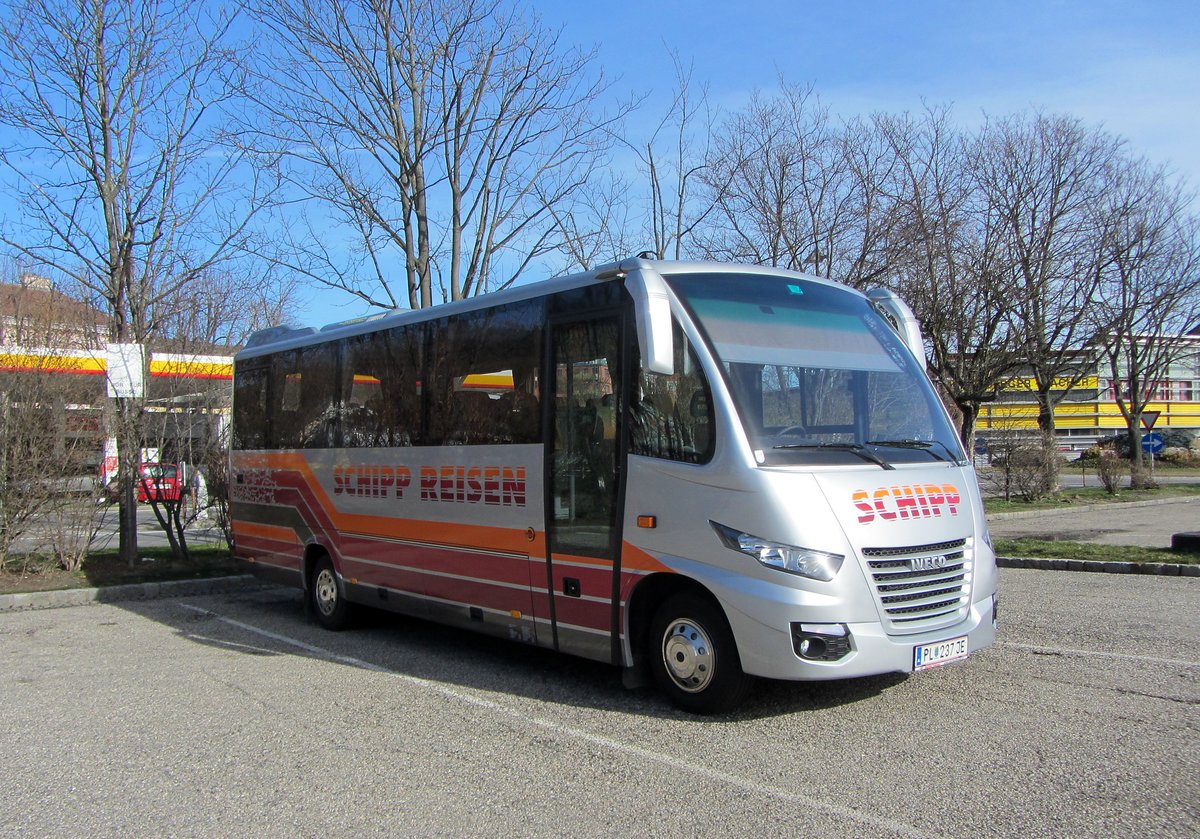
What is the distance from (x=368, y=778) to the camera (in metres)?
5.28

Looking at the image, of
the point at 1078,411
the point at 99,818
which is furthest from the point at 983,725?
the point at 1078,411

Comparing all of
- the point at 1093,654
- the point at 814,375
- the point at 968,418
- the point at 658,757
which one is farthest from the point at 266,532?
the point at 968,418

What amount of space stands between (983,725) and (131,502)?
40.6 feet

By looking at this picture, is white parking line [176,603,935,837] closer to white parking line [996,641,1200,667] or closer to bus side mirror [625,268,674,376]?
bus side mirror [625,268,674,376]

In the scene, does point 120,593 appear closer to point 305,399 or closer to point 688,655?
point 305,399

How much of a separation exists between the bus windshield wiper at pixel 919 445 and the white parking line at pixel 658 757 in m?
2.52

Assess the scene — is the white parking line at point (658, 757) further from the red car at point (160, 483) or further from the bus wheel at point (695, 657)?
the red car at point (160, 483)

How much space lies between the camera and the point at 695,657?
619cm

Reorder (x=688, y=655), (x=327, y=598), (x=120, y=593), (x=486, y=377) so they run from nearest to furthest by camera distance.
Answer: (x=688, y=655) → (x=486, y=377) → (x=327, y=598) → (x=120, y=593)

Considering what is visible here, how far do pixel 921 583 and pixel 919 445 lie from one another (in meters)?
1.11

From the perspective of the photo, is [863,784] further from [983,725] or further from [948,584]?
[948,584]

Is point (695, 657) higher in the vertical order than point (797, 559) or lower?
lower

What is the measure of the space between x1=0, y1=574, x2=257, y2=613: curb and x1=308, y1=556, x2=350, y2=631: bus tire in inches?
132

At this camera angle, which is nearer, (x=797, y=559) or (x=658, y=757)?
(x=658, y=757)
